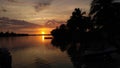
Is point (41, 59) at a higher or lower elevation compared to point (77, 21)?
lower

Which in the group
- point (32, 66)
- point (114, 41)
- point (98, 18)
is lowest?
point (32, 66)

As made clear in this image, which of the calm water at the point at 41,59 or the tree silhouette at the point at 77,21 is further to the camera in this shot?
the tree silhouette at the point at 77,21

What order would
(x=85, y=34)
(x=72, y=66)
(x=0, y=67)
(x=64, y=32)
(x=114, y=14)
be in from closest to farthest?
(x=0, y=67)
(x=72, y=66)
(x=114, y=14)
(x=85, y=34)
(x=64, y=32)

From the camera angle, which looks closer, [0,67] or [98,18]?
[0,67]

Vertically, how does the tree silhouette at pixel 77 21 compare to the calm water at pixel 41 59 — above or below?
above

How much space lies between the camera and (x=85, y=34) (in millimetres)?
70000

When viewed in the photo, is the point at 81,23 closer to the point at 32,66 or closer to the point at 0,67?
the point at 32,66

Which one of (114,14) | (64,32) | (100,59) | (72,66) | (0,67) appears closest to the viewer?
(0,67)

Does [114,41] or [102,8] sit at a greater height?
[102,8]

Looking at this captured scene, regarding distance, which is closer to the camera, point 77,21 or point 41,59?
point 41,59

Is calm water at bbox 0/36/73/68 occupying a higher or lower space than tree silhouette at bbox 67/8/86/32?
lower

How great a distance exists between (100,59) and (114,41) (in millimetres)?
9357

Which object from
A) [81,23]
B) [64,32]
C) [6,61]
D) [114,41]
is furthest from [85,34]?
[6,61]

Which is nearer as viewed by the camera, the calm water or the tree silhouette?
the calm water
